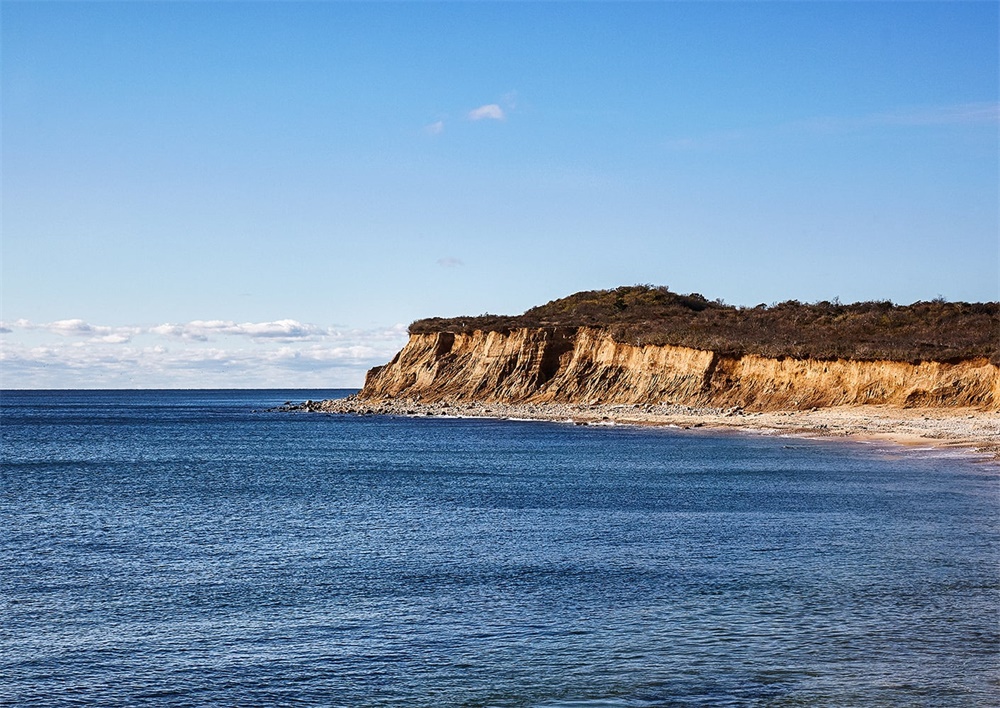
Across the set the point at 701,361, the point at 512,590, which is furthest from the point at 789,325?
the point at 512,590

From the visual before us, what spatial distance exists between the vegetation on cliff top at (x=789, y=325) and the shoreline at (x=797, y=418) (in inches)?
205

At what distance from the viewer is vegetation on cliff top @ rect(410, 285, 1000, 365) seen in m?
69.9

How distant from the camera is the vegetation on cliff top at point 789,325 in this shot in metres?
69.9

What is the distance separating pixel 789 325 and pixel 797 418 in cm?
2579

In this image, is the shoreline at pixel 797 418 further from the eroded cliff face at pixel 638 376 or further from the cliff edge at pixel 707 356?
the cliff edge at pixel 707 356

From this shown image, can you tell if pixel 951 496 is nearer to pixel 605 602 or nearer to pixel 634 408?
pixel 605 602

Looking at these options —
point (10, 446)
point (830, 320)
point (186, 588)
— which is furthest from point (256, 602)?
point (830, 320)

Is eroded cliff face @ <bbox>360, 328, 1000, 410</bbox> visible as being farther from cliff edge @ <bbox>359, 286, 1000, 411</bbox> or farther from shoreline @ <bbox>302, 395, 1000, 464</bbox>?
shoreline @ <bbox>302, 395, 1000, 464</bbox>

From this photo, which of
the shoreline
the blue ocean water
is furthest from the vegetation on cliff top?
the blue ocean water

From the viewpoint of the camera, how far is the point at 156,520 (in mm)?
28984

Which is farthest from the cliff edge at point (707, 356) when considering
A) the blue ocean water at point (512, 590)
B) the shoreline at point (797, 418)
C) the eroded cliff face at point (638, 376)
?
the blue ocean water at point (512, 590)

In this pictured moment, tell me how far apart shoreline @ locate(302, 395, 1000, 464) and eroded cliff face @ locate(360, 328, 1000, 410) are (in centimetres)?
169

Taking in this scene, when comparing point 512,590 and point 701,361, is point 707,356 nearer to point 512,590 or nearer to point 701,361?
point 701,361

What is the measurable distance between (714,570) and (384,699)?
9.02 meters
